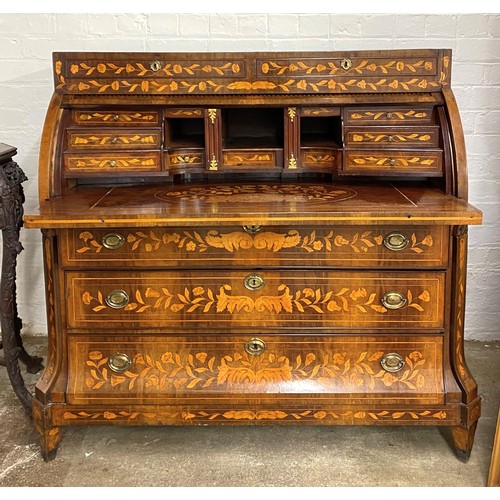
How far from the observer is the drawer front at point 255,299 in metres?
2.41

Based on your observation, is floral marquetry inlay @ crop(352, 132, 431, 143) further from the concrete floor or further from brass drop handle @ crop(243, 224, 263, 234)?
the concrete floor

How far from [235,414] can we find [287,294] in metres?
0.49

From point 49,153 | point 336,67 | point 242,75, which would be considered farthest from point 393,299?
point 49,153

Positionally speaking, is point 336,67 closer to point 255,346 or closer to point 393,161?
point 393,161

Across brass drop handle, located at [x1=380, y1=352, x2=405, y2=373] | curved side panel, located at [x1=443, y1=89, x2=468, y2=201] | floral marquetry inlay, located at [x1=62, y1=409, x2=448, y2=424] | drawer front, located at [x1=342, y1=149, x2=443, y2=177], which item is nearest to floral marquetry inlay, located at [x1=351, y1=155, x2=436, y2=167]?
drawer front, located at [x1=342, y1=149, x2=443, y2=177]

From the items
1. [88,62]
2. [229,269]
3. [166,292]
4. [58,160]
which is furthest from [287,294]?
[88,62]

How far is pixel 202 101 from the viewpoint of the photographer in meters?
2.69

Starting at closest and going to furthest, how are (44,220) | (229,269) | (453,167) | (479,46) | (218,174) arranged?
(44,220) → (229,269) → (453,167) → (218,174) → (479,46)

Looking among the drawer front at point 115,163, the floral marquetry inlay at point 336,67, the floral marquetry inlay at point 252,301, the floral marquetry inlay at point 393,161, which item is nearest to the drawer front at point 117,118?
the drawer front at point 115,163

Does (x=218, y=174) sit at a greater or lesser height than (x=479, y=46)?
lesser

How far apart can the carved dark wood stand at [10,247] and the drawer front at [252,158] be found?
84 centimetres

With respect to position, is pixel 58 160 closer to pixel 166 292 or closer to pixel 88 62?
pixel 88 62

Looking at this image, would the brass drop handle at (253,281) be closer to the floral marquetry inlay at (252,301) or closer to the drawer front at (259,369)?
the floral marquetry inlay at (252,301)

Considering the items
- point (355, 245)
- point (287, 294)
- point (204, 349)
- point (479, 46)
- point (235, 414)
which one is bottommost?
point (235, 414)
